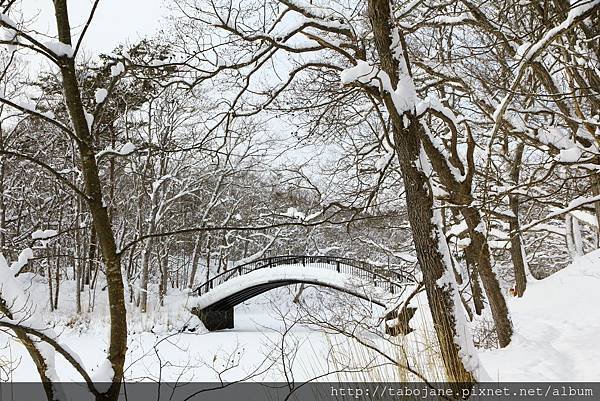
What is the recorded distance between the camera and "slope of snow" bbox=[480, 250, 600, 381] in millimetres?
4289

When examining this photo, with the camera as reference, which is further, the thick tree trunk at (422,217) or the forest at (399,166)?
the thick tree trunk at (422,217)

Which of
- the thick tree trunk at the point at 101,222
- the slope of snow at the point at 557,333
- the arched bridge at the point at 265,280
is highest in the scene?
A: the arched bridge at the point at 265,280

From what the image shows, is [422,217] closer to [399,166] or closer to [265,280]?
[399,166]

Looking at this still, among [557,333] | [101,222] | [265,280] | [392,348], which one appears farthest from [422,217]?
[265,280]

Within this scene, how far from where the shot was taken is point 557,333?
5594 mm

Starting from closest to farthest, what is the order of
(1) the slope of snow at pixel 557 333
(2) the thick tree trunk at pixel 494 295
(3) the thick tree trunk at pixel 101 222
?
(3) the thick tree trunk at pixel 101 222
(1) the slope of snow at pixel 557 333
(2) the thick tree trunk at pixel 494 295

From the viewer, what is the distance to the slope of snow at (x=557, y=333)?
4289mm

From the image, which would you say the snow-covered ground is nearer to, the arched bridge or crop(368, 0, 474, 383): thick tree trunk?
crop(368, 0, 474, 383): thick tree trunk

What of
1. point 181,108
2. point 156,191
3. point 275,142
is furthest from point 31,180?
point 275,142

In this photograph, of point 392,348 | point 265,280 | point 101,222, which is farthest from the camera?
point 265,280

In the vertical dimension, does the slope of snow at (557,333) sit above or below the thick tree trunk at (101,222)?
below

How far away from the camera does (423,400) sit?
265 cm

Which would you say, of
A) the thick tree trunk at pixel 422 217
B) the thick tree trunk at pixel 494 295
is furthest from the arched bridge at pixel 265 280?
the thick tree trunk at pixel 422 217

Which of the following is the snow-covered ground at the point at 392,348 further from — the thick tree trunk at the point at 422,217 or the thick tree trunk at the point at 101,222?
the thick tree trunk at the point at 422,217
